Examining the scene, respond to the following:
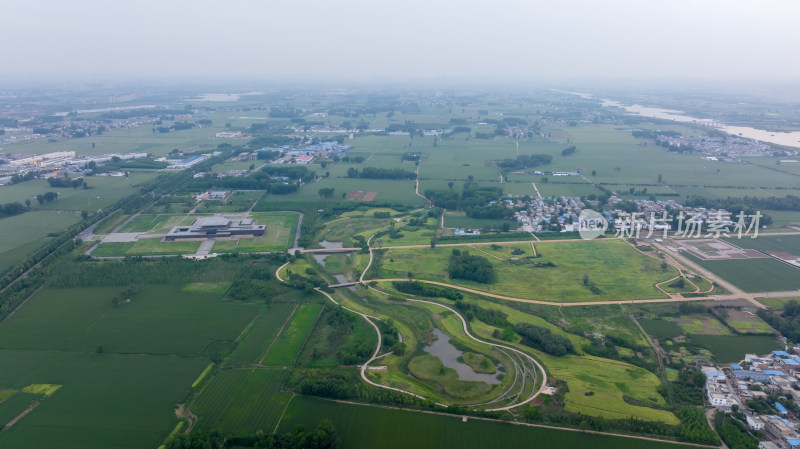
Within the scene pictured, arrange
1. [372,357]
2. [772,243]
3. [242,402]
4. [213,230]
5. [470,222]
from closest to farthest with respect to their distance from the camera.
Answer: [242,402] → [372,357] → [772,243] → [213,230] → [470,222]

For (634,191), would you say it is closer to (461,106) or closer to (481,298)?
(481,298)

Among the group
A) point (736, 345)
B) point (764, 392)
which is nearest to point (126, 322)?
point (764, 392)

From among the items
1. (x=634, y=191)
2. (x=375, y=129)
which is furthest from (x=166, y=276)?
(x=375, y=129)

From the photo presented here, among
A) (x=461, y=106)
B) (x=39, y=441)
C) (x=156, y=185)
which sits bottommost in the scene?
(x=39, y=441)

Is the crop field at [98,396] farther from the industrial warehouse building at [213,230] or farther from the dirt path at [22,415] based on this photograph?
the industrial warehouse building at [213,230]

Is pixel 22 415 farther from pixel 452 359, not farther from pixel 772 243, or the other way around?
pixel 772 243
